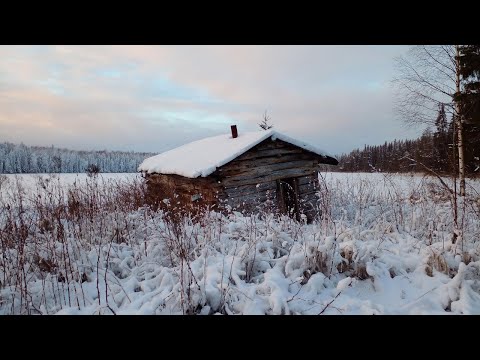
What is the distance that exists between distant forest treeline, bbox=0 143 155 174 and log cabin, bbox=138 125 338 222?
2.88m

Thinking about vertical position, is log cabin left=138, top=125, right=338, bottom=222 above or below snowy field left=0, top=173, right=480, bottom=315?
above

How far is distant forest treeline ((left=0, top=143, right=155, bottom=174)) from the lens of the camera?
34.6 feet

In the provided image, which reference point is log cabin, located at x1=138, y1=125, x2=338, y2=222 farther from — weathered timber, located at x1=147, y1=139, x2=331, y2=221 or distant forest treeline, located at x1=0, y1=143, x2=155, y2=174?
distant forest treeline, located at x1=0, y1=143, x2=155, y2=174

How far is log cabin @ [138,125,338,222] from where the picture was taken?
8.42 m

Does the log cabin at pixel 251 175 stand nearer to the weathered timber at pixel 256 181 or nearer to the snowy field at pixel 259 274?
the weathered timber at pixel 256 181

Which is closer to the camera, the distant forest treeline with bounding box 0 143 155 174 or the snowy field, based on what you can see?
the snowy field

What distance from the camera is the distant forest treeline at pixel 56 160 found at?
1055 centimetres

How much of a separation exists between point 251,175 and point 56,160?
17.2 ft

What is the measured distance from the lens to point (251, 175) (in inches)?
356

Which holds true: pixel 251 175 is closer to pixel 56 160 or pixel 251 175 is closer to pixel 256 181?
pixel 256 181

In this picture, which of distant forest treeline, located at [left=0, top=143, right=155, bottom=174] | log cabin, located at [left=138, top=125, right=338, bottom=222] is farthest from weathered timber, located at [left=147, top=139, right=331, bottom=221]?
distant forest treeline, located at [left=0, top=143, right=155, bottom=174]
